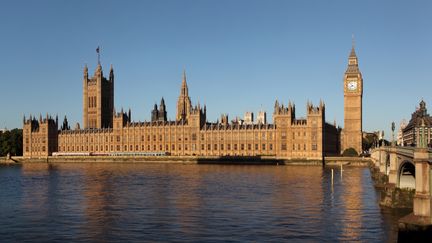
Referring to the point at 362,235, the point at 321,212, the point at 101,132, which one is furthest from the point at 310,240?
the point at 101,132

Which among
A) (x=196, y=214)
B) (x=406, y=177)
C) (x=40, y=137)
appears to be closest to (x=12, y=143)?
(x=40, y=137)

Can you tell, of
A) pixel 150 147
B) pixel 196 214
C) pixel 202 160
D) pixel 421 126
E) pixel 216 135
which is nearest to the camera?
pixel 421 126

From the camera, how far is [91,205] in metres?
49.6

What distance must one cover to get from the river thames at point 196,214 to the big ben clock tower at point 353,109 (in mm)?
92141

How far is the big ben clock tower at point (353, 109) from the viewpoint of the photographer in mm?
157375

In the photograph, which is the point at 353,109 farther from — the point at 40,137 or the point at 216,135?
the point at 40,137

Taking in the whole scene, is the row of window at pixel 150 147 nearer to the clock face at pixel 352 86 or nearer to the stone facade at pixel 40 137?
the stone facade at pixel 40 137

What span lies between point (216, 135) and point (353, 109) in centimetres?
4121

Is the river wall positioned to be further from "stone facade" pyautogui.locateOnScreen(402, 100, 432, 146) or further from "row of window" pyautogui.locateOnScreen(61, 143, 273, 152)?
"stone facade" pyautogui.locateOnScreen(402, 100, 432, 146)

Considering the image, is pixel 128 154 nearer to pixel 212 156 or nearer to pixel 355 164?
pixel 212 156

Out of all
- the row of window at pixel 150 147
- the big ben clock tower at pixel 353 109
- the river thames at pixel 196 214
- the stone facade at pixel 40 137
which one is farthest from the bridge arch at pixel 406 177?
the stone facade at pixel 40 137

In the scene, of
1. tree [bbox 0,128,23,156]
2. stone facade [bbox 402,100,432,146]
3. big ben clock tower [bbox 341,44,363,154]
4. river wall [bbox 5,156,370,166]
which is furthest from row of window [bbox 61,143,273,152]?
stone facade [bbox 402,100,432,146]

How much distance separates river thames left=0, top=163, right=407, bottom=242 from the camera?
3506 cm

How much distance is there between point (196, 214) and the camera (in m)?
43.6
